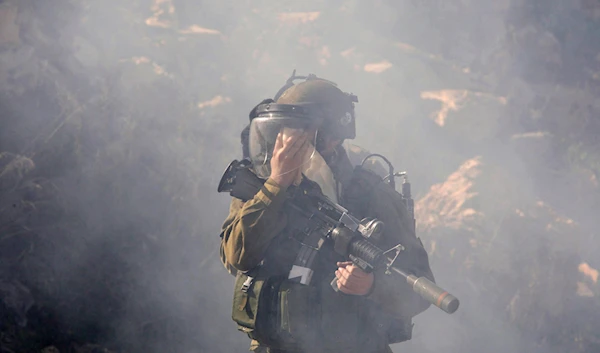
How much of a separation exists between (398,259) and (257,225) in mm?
673

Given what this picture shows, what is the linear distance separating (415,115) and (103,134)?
5.84 metres

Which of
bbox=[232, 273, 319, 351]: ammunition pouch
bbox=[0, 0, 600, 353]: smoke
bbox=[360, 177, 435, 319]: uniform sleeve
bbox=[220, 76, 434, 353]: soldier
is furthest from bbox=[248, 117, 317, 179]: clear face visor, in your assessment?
bbox=[0, 0, 600, 353]: smoke

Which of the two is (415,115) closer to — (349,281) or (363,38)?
(363,38)

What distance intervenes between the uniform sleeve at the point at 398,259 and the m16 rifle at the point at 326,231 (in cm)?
10

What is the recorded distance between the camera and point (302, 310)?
2148 mm

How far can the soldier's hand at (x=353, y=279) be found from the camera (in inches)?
74.0

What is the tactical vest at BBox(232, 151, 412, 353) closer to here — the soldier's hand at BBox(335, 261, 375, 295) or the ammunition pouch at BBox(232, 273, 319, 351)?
the ammunition pouch at BBox(232, 273, 319, 351)

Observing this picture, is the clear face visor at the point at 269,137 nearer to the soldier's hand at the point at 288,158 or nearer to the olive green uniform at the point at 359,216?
the soldier's hand at the point at 288,158

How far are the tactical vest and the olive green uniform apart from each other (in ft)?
0.04

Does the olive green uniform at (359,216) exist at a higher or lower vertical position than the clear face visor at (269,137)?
lower

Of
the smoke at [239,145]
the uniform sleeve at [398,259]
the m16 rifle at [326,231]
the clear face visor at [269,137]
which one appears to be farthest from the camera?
the smoke at [239,145]

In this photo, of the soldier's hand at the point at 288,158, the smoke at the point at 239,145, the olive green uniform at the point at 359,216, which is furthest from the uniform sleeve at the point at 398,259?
the smoke at the point at 239,145

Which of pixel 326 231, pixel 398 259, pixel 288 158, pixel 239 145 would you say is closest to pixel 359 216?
pixel 326 231

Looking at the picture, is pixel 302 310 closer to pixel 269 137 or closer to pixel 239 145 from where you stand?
pixel 269 137
